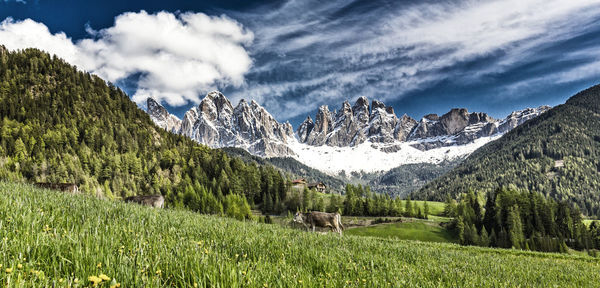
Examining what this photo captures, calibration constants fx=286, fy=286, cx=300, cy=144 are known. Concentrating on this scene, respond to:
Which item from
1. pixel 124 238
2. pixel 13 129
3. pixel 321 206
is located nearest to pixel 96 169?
pixel 13 129

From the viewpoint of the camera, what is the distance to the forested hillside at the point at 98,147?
114188 mm

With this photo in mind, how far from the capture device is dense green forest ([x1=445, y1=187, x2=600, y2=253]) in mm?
89062

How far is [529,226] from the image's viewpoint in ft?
317

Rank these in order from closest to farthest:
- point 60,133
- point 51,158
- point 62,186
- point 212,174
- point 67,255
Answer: point 67,255 → point 62,186 → point 51,158 → point 60,133 → point 212,174

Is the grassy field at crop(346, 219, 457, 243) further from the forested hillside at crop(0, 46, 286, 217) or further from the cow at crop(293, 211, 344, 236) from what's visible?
the cow at crop(293, 211, 344, 236)

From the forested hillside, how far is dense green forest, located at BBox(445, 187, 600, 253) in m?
80.9

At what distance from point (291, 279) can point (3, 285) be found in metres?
2.70

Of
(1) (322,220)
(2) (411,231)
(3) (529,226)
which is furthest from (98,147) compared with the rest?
(3) (529,226)

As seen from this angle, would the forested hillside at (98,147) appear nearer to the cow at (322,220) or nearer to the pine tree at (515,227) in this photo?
the cow at (322,220)

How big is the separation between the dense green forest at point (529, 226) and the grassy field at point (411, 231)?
21.6 ft

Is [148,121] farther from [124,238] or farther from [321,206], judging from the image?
[124,238]

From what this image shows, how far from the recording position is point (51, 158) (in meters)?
118

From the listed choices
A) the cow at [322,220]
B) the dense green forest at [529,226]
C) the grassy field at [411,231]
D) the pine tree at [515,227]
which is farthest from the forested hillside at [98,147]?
the pine tree at [515,227]

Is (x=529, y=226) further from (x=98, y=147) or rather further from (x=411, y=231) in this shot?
(x=98, y=147)
